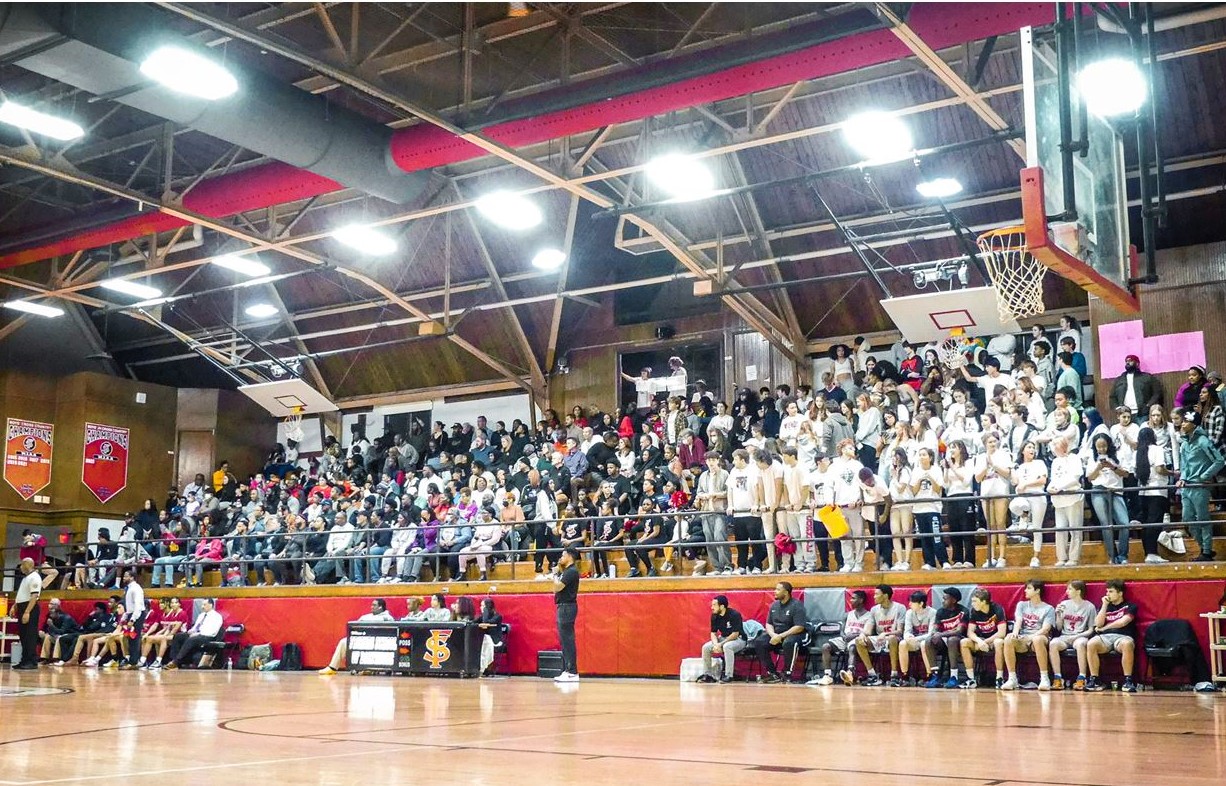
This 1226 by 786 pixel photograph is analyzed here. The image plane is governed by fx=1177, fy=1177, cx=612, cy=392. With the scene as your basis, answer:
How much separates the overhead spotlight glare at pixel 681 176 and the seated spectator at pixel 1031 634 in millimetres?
7659

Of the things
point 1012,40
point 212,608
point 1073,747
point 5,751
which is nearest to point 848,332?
point 1012,40

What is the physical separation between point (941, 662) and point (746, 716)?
610 cm

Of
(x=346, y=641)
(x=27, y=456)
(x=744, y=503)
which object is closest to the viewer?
(x=744, y=503)

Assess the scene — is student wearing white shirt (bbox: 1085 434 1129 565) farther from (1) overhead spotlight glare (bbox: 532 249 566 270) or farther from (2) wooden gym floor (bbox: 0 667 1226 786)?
(1) overhead spotlight glare (bbox: 532 249 566 270)

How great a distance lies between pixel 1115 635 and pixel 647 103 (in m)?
8.67

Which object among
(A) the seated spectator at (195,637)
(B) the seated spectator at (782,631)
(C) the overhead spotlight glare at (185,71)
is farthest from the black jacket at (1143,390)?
(A) the seated spectator at (195,637)

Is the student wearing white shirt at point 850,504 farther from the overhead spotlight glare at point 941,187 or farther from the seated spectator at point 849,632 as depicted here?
the overhead spotlight glare at point 941,187

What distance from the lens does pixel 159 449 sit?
32188mm

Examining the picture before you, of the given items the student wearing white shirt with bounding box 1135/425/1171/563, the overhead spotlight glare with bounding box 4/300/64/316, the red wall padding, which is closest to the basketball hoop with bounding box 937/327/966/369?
the student wearing white shirt with bounding box 1135/425/1171/563

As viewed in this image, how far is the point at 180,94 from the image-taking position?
558 inches

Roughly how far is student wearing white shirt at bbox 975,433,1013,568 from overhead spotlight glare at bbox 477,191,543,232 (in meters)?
8.35

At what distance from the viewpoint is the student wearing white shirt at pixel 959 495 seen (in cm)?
1510

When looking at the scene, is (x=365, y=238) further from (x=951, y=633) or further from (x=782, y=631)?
(x=951, y=633)

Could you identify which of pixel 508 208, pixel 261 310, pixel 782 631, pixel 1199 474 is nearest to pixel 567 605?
pixel 782 631
